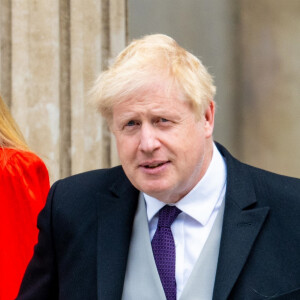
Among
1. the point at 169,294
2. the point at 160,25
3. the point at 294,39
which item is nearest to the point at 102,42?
the point at 160,25

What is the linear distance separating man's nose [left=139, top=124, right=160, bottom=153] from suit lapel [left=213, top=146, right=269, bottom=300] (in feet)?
1.05

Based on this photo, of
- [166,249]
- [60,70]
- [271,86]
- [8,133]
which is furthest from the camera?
[271,86]

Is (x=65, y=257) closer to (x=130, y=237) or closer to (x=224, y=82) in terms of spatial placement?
(x=130, y=237)

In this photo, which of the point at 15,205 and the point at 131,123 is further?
the point at 15,205

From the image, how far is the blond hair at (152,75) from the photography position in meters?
2.35

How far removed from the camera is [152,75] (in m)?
2.36

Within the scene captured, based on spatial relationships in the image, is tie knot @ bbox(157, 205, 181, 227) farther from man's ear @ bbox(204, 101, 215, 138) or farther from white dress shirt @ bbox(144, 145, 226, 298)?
man's ear @ bbox(204, 101, 215, 138)

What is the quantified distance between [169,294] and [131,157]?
0.43m

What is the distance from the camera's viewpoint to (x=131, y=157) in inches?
93.7

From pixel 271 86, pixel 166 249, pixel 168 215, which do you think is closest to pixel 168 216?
pixel 168 215

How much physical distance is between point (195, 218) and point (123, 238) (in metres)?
0.25

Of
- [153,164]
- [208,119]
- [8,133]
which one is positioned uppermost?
[208,119]

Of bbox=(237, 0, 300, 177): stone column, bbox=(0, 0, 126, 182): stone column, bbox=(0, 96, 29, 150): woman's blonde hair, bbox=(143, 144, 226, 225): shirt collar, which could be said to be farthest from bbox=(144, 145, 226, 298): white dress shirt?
bbox=(237, 0, 300, 177): stone column

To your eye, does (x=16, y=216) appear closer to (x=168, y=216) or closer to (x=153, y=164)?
(x=168, y=216)
